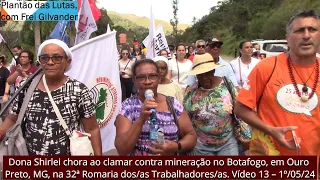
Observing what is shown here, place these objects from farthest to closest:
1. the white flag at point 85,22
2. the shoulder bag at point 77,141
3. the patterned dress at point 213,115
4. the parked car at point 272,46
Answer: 1. the parked car at point 272,46
2. the white flag at point 85,22
3. the patterned dress at point 213,115
4. the shoulder bag at point 77,141

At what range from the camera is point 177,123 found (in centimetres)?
286

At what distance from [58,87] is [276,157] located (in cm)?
160

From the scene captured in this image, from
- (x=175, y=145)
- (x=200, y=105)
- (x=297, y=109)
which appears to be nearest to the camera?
(x=297, y=109)

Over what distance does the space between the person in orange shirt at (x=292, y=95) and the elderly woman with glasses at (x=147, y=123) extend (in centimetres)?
54

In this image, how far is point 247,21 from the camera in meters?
49.5

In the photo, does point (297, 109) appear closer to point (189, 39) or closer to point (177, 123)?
point (177, 123)

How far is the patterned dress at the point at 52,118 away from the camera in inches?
107

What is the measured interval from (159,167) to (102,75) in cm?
249

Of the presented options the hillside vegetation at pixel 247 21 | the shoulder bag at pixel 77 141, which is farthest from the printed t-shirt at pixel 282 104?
the hillside vegetation at pixel 247 21

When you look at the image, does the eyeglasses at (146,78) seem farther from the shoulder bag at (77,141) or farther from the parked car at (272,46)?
the parked car at (272,46)

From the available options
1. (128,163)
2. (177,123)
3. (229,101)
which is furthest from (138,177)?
(229,101)

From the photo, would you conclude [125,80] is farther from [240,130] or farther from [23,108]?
[23,108]

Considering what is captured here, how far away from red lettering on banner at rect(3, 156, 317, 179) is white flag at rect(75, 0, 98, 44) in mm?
3667

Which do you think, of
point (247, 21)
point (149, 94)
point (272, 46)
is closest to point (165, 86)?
point (149, 94)
